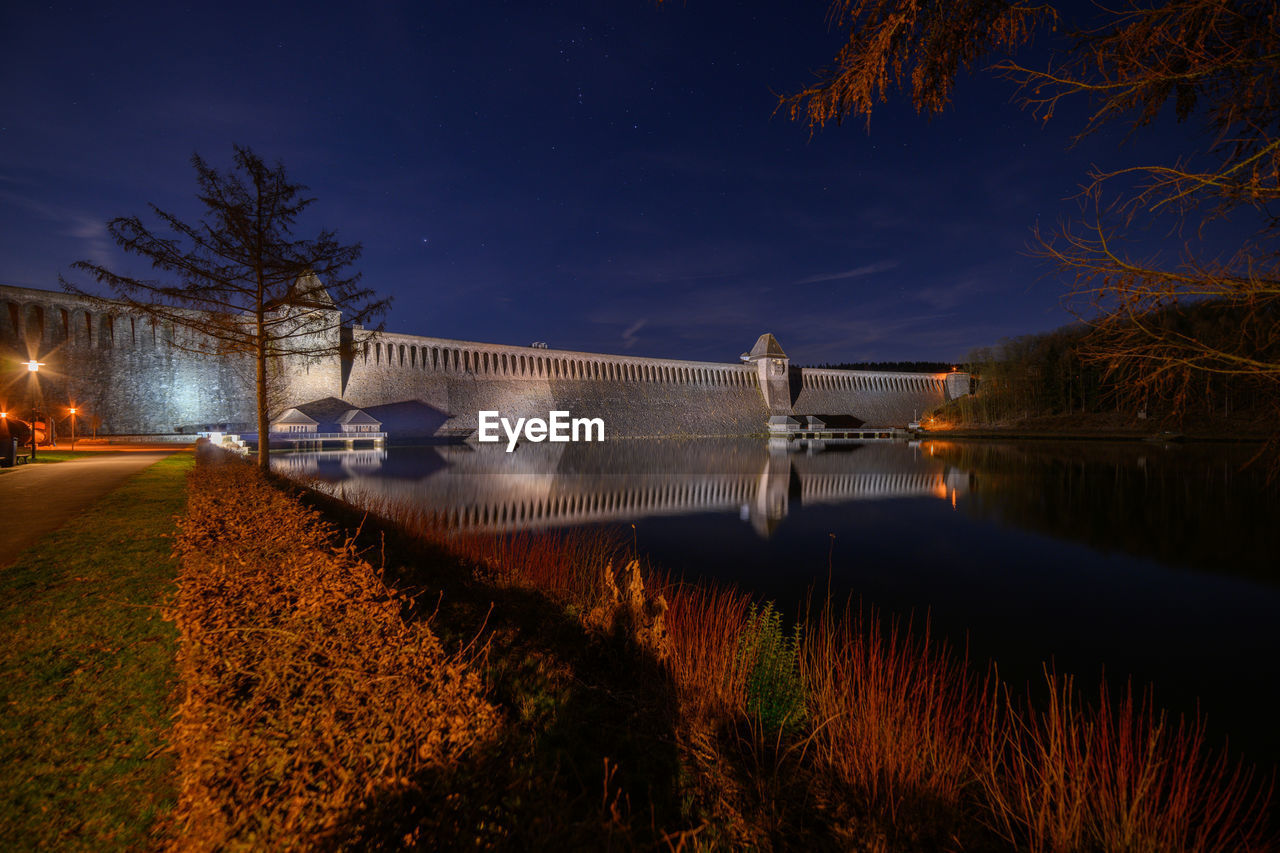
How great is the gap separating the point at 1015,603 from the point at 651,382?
6124 cm

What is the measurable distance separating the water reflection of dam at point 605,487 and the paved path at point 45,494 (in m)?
4.46

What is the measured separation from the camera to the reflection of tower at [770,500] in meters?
14.0

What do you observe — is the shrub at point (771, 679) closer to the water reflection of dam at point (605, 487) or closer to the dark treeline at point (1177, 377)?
the dark treeline at point (1177, 377)

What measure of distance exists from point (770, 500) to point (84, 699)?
1689cm

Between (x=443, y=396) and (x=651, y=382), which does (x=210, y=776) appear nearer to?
(x=443, y=396)

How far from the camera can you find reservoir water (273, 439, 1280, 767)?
21.5 ft

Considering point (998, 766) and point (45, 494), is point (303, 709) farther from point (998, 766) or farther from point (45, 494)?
point (45, 494)

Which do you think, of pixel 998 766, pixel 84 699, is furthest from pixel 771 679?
pixel 84 699

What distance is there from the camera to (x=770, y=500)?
18062 mm

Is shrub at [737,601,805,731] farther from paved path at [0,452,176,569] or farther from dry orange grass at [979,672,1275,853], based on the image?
paved path at [0,452,176,569]

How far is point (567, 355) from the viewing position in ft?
202

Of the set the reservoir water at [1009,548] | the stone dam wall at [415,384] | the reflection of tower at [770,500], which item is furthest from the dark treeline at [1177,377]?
the stone dam wall at [415,384]

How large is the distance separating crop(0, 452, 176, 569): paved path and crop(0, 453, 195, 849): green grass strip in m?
1.54

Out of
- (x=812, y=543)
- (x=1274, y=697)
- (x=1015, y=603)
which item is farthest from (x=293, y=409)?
(x=1274, y=697)
